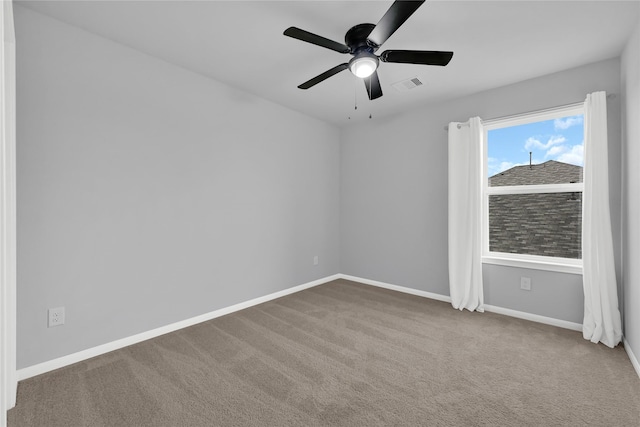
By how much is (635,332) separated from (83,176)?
437 cm

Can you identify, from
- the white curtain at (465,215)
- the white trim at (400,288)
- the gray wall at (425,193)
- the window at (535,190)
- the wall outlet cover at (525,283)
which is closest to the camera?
the gray wall at (425,193)

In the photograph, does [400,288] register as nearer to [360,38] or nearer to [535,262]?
[535,262]

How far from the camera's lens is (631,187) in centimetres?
230

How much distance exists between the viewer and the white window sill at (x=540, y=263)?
9.34ft

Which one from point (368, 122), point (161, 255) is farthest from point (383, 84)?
point (161, 255)

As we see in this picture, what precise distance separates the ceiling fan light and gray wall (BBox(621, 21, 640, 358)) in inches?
75.0

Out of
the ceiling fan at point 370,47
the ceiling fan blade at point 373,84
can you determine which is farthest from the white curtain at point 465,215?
the ceiling fan at point 370,47

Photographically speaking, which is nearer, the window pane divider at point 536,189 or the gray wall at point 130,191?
the gray wall at point 130,191

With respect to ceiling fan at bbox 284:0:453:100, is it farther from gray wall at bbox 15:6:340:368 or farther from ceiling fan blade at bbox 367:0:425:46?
gray wall at bbox 15:6:340:368

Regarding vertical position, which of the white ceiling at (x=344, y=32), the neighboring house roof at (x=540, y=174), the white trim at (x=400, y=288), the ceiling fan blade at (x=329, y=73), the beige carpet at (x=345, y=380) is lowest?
the beige carpet at (x=345, y=380)

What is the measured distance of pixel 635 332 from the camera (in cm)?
221

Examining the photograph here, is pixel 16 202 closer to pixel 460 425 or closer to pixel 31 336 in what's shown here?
pixel 31 336

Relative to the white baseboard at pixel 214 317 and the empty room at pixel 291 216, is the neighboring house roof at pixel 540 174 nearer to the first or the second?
the empty room at pixel 291 216

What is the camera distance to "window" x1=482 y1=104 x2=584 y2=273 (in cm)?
293
